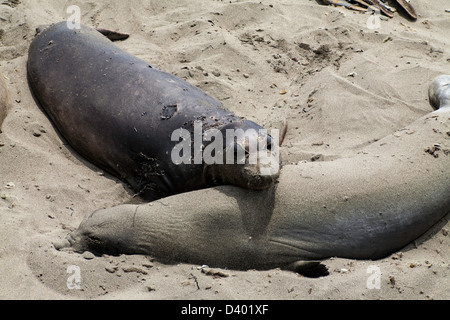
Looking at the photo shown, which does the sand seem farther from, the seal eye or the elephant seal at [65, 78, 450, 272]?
the seal eye

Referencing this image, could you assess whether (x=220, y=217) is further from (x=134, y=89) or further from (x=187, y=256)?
(x=134, y=89)

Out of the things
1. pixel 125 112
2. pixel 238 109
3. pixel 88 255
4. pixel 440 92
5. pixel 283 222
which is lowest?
pixel 88 255

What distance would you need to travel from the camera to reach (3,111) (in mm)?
4227

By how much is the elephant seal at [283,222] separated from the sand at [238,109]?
10 cm

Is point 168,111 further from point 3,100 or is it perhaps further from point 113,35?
point 113,35

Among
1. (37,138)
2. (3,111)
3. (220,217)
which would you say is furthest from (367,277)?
(3,111)

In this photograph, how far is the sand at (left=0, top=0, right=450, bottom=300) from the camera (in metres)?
2.85

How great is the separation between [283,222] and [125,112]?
1.47 metres

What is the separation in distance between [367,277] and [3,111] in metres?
3.01

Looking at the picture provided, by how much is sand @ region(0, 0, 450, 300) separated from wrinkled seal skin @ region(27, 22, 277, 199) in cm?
17

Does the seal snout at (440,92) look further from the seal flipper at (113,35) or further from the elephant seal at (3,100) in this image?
the elephant seal at (3,100)

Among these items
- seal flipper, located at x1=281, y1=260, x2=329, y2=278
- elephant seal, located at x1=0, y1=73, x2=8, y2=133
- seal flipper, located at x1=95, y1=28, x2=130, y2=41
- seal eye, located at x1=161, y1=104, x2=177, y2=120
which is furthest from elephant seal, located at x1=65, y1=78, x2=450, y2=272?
seal flipper, located at x1=95, y1=28, x2=130, y2=41

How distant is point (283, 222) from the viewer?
10.2 feet

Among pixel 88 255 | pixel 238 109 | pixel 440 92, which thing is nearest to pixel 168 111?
pixel 238 109
